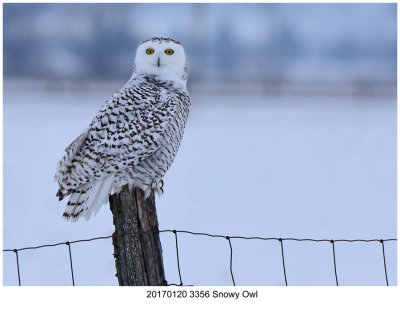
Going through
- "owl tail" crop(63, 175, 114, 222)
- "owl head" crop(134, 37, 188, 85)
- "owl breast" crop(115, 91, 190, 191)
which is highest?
"owl head" crop(134, 37, 188, 85)

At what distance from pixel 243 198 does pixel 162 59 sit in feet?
12.8

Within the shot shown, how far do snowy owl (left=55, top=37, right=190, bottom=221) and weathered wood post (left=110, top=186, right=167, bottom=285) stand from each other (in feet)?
1.57

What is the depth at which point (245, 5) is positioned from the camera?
2375 centimetres

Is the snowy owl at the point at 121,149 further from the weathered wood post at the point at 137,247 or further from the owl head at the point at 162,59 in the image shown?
the weathered wood post at the point at 137,247

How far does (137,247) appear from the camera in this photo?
2.71 m

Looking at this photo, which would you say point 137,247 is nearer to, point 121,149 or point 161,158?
point 121,149

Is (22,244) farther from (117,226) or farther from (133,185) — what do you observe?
(117,226)

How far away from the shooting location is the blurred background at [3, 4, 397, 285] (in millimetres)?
5727

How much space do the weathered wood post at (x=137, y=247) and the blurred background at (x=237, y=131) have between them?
2.36 m

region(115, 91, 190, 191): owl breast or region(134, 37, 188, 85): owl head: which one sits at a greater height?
region(134, 37, 188, 85): owl head

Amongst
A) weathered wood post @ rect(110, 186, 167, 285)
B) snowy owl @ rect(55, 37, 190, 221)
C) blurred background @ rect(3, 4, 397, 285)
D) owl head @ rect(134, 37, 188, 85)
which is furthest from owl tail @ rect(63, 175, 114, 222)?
blurred background @ rect(3, 4, 397, 285)

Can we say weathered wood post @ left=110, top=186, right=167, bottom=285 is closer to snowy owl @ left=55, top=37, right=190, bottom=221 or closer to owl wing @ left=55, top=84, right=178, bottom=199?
snowy owl @ left=55, top=37, right=190, bottom=221

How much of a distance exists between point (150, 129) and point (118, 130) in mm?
170

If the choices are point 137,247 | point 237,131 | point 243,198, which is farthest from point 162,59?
point 237,131
